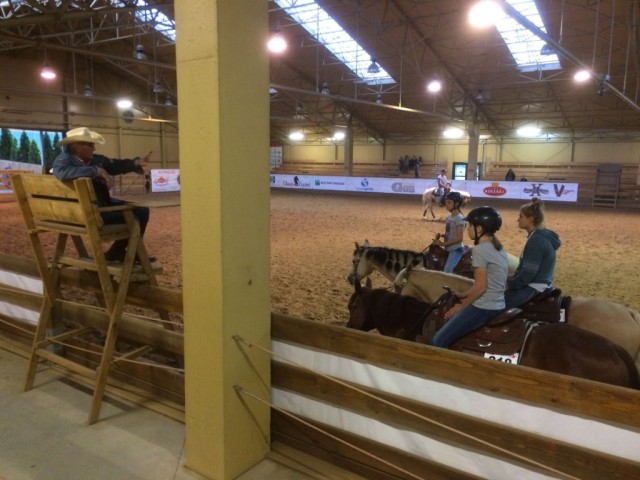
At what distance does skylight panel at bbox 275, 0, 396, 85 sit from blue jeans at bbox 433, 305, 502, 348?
17.0 m

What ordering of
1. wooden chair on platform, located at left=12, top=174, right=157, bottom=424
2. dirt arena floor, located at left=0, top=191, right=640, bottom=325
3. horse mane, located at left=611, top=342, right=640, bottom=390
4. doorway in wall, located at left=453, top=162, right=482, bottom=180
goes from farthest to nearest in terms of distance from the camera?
doorway in wall, located at left=453, top=162, right=482, bottom=180
dirt arena floor, located at left=0, top=191, right=640, bottom=325
wooden chair on platform, located at left=12, top=174, right=157, bottom=424
horse mane, located at left=611, top=342, right=640, bottom=390

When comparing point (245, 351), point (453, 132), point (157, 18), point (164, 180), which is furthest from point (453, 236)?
point (453, 132)

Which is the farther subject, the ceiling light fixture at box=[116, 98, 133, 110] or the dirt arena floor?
the ceiling light fixture at box=[116, 98, 133, 110]

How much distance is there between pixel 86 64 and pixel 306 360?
98.6 feet

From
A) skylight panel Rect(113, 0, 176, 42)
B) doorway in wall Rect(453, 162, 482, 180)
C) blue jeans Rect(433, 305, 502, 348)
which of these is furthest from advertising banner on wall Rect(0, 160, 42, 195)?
doorway in wall Rect(453, 162, 482, 180)

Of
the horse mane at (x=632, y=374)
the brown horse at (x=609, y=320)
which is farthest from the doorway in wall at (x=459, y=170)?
the horse mane at (x=632, y=374)

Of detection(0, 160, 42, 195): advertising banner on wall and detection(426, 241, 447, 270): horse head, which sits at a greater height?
detection(0, 160, 42, 195): advertising banner on wall

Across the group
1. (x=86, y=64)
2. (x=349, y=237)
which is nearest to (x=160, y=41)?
(x=86, y=64)

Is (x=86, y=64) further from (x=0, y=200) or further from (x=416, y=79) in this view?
(x=416, y=79)

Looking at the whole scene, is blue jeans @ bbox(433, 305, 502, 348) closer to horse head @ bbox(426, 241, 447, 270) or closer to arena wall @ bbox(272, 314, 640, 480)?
arena wall @ bbox(272, 314, 640, 480)

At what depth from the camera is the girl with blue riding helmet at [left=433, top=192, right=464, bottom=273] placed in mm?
6496

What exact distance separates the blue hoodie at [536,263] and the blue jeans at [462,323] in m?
0.89

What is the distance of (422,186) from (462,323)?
21.6 metres

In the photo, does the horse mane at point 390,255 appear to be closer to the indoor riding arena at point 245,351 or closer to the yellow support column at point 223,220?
the indoor riding arena at point 245,351
